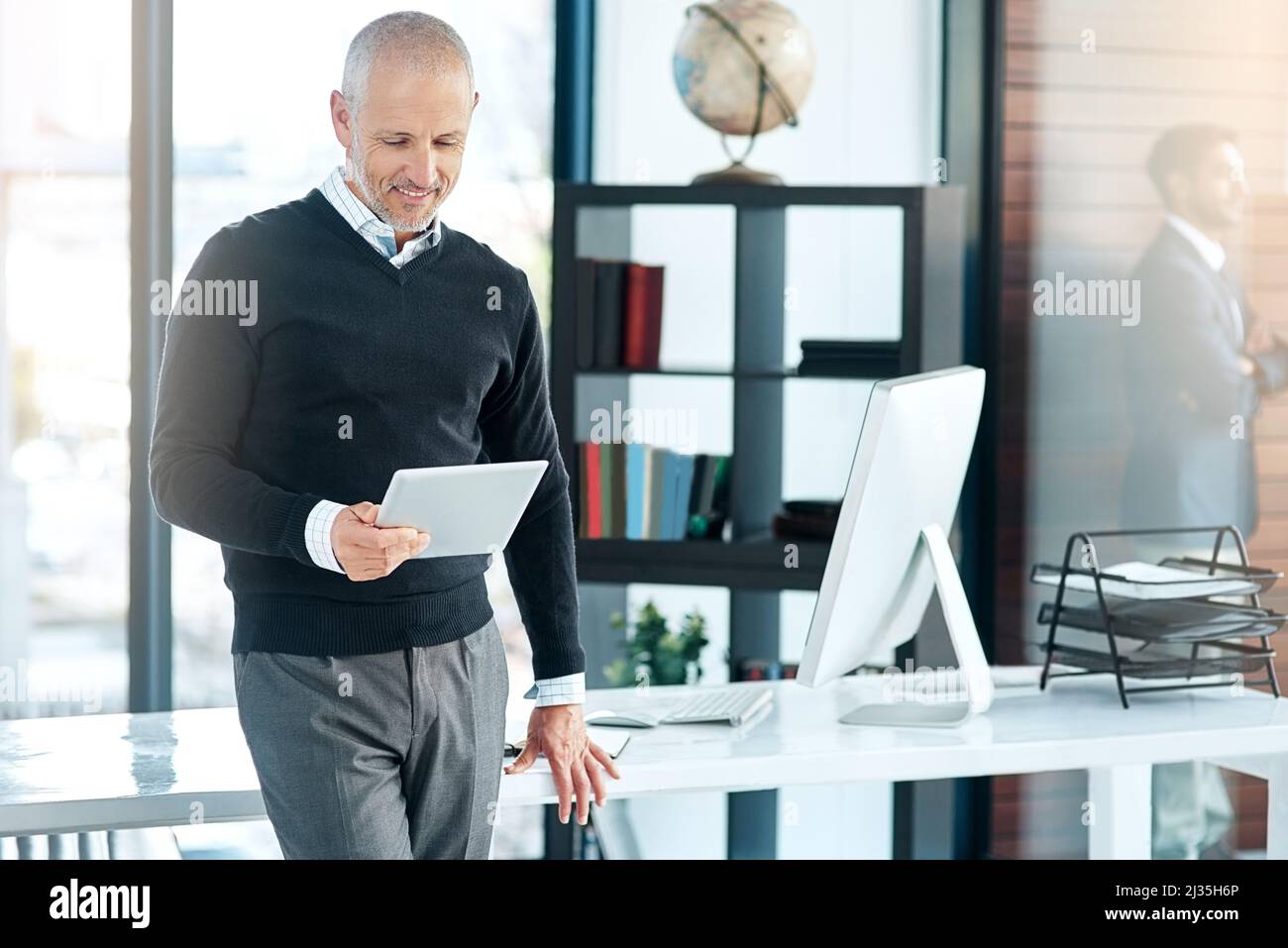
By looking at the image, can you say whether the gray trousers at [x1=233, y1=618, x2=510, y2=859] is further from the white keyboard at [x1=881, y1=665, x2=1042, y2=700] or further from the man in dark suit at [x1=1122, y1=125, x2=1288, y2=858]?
the man in dark suit at [x1=1122, y1=125, x2=1288, y2=858]

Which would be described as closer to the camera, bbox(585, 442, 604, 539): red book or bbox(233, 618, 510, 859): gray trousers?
bbox(233, 618, 510, 859): gray trousers

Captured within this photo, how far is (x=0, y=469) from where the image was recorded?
3.69 m

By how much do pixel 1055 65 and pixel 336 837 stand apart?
2523 mm

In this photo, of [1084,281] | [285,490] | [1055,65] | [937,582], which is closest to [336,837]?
[285,490]

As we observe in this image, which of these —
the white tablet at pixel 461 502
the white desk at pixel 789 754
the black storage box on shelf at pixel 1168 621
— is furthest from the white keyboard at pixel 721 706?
the white tablet at pixel 461 502

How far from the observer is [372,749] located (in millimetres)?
1580

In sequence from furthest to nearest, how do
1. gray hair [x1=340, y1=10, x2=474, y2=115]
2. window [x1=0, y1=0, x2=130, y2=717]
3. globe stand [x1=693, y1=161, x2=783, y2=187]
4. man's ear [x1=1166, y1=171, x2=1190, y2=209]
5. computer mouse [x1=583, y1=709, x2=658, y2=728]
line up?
window [x1=0, y1=0, x2=130, y2=717], globe stand [x1=693, y1=161, x2=783, y2=187], man's ear [x1=1166, y1=171, x2=1190, y2=209], computer mouse [x1=583, y1=709, x2=658, y2=728], gray hair [x1=340, y1=10, x2=474, y2=115]

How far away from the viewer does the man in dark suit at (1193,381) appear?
2.78m

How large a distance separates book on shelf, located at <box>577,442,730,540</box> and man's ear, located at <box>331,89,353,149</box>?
5.61 feet

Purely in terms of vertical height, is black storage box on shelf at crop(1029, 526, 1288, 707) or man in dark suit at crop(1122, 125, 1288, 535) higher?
man in dark suit at crop(1122, 125, 1288, 535)

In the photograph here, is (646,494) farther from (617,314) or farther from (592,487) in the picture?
(617,314)

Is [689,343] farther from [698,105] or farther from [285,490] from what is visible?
[285,490]

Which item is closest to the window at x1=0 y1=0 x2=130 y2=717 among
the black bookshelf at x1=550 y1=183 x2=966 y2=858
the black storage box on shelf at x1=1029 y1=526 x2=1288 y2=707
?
the black bookshelf at x1=550 y1=183 x2=966 y2=858

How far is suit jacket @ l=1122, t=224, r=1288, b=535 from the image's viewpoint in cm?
279
